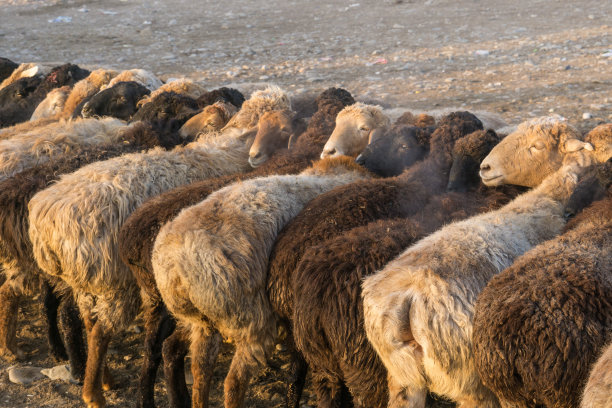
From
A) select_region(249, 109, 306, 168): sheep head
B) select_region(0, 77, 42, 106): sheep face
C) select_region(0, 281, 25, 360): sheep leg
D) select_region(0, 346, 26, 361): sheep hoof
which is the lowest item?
select_region(0, 346, 26, 361): sheep hoof

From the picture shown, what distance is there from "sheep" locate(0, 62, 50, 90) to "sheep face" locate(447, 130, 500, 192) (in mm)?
6860

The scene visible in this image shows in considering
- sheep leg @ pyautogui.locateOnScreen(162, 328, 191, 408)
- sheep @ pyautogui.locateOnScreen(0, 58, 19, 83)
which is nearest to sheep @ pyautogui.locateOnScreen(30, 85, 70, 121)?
sheep @ pyautogui.locateOnScreen(0, 58, 19, 83)

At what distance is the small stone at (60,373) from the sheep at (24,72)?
18.5ft

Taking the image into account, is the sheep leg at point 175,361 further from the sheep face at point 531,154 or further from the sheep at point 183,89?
the sheep at point 183,89

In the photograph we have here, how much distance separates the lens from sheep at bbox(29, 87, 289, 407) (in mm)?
4527

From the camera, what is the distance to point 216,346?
4.16m

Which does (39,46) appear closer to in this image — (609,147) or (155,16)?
(155,16)

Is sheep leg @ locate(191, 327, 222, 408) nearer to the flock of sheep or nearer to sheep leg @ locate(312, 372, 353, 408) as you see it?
the flock of sheep

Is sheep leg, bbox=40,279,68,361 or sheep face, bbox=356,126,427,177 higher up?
sheep face, bbox=356,126,427,177

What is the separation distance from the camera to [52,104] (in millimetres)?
8680

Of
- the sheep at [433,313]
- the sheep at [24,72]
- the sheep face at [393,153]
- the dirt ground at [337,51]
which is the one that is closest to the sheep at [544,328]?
the sheep at [433,313]

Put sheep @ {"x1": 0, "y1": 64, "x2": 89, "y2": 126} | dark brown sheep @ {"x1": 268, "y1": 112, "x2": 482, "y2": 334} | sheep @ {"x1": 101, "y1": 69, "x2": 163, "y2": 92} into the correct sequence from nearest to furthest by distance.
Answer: dark brown sheep @ {"x1": 268, "y1": 112, "x2": 482, "y2": 334} < sheep @ {"x1": 101, "y1": 69, "x2": 163, "y2": 92} < sheep @ {"x1": 0, "y1": 64, "x2": 89, "y2": 126}

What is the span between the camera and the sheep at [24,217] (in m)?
→ 4.93

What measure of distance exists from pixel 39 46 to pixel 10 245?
42.3 feet
